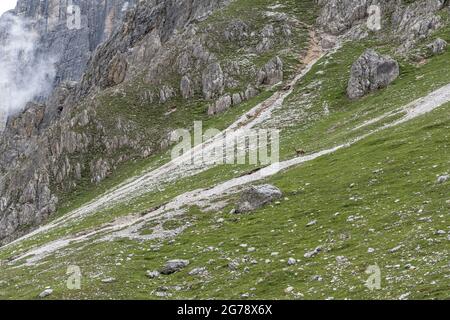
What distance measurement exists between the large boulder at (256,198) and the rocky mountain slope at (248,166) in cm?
16

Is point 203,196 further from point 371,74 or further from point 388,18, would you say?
point 388,18

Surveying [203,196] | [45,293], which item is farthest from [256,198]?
[45,293]

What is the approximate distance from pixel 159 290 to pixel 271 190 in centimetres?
1861

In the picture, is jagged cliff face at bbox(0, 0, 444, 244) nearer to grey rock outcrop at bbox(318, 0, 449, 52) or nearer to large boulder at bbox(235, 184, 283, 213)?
grey rock outcrop at bbox(318, 0, 449, 52)

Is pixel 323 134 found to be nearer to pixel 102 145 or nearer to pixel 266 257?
pixel 266 257

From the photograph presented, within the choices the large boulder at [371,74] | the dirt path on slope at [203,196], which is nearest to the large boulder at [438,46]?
the large boulder at [371,74]

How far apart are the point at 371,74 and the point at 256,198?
5491 cm

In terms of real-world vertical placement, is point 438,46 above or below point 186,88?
above

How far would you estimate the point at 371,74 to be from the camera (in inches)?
3666

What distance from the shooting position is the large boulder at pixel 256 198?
46.1 metres

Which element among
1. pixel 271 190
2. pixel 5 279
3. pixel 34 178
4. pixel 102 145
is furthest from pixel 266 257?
pixel 34 178

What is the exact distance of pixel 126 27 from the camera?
7475 inches

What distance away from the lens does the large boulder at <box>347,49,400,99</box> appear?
9194 centimetres
